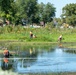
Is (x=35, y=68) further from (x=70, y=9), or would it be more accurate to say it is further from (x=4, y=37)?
(x=70, y=9)

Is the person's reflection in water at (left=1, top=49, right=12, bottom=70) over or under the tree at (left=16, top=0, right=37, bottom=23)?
under

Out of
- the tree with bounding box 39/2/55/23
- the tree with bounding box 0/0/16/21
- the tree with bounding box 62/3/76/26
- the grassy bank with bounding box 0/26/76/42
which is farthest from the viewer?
the tree with bounding box 39/2/55/23

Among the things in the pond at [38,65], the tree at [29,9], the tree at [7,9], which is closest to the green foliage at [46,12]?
the tree at [29,9]

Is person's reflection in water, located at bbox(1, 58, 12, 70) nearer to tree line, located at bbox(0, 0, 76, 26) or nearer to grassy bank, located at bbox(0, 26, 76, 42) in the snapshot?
grassy bank, located at bbox(0, 26, 76, 42)

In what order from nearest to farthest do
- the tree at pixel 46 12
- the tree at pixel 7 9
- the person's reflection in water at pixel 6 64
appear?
the person's reflection in water at pixel 6 64, the tree at pixel 7 9, the tree at pixel 46 12

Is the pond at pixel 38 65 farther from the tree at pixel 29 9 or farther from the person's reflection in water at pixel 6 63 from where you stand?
the tree at pixel 29 9

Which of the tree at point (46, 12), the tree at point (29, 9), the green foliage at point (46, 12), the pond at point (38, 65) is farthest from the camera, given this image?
the tree at point (46, 12)

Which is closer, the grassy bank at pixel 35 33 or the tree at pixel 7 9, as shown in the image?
the grassy bank at pixel 35 33

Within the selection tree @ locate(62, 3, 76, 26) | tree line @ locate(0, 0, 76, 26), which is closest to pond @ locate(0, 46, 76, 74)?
tree line @ locate(0, 0, 76, 26)

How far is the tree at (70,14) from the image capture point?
375 feet

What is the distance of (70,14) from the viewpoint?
11650cm

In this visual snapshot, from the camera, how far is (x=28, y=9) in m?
123

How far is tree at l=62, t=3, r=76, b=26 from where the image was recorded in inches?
4500

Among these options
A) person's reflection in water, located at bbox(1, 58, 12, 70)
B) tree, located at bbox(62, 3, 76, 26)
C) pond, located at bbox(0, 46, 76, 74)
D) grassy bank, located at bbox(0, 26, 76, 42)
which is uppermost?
tree, located at bbox(62, 3, 76, 26)
